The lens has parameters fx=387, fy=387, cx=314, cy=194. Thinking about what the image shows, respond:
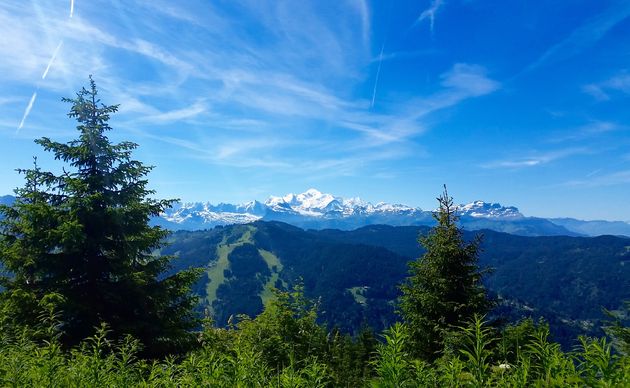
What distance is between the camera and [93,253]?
15.4 m

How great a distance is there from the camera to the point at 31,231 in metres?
14.2

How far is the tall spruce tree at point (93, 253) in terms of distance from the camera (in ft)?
45.8

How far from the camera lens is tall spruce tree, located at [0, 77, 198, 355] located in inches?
549

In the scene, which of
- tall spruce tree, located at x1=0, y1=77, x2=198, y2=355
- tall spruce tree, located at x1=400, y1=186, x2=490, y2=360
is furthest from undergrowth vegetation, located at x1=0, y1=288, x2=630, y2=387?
tall spruce tree, located at x1=400, y1=186, x2=490, y2=360

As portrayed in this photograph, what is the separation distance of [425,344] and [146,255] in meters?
12.8

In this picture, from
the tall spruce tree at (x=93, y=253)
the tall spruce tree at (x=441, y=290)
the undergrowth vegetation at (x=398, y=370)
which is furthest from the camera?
the tall spruce tree at (x=441, y=290)

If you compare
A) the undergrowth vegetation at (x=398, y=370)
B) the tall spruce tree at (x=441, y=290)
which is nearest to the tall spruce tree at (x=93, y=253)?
the undergrowth vegetation at (x=398, y=370)

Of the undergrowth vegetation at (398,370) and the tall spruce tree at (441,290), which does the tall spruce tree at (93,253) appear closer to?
the undergrowth vegetation at (398,370)

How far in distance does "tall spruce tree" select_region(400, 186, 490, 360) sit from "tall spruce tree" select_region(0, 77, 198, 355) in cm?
981

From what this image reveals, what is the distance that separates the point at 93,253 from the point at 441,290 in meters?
14.7

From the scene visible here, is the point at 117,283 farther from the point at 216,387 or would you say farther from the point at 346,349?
the point at 346,349

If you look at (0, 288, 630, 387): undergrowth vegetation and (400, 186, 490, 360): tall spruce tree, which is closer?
(0, 288, 630, 387): undergrowth vegetation

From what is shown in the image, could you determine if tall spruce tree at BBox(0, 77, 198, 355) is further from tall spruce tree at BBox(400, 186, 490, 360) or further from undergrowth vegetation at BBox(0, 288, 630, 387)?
tall spruce tree at BBox(400, 186, 490, 360)

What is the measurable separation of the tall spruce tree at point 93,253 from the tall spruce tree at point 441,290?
9.81m
